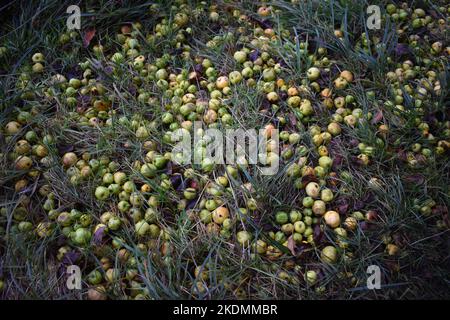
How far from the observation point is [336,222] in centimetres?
259

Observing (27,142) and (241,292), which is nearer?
(241,292)

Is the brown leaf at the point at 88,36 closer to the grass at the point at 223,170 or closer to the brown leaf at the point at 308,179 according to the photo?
the grass at the point at 223,170

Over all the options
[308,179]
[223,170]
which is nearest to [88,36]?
[223,170]

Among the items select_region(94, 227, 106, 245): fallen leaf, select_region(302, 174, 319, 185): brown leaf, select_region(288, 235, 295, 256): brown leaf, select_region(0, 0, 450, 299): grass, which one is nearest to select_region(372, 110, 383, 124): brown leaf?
select_region(0, 0, 450, 299): grass

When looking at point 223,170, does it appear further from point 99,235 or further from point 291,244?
point 99,235

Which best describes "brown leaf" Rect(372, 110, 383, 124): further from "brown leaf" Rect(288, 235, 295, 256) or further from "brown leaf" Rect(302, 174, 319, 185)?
"brown leaf" Rect(288, 235, 295, 256)

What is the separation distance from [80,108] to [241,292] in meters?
1.86

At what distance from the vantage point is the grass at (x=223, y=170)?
7.97 ft

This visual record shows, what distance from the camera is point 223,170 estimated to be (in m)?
2.80

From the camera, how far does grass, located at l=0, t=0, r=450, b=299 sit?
95.6 inches

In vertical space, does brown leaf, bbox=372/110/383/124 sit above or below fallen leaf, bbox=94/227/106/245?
above

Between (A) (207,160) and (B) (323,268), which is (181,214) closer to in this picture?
(A) (207,160)

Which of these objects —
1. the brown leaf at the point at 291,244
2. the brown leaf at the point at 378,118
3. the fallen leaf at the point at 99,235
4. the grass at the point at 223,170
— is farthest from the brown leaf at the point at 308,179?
the fallen leaf at the point at 99,235
